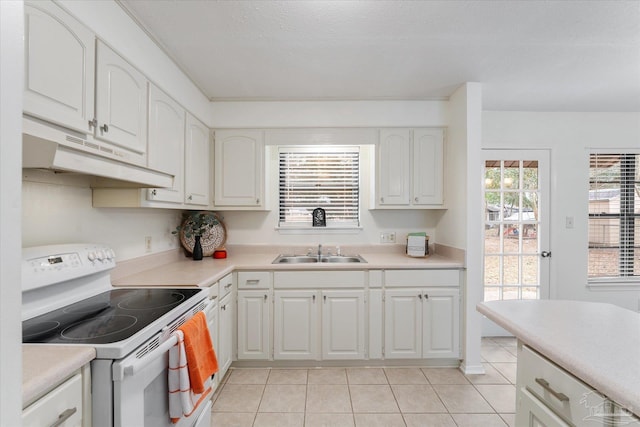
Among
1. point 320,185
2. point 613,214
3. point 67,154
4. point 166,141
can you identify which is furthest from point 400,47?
point 613,214

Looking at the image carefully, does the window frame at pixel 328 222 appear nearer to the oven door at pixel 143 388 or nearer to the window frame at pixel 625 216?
the oven door at pixel 143 388

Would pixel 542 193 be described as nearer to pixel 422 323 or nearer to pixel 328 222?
pixel 422 323

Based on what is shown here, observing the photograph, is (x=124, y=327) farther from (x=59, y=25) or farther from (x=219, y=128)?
(x=219, y=128)

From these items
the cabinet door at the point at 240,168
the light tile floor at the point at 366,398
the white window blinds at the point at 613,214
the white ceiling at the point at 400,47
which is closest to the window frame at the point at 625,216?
the white window blinds at the point at 613,214

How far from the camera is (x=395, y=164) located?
2838mm

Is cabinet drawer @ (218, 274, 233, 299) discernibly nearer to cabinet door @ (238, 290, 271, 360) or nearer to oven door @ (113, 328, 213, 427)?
cabinet door @ (238, 290, 271, 360)

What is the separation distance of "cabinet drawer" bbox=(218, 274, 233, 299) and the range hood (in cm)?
102

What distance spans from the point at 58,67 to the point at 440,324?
9.52 feet

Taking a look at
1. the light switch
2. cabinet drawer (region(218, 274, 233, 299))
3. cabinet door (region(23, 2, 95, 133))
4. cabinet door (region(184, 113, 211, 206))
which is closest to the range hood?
cabinet door (region(23, 2, 95, 133))

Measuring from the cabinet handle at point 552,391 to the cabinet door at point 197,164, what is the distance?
2.35 meters

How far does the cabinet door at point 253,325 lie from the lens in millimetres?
2486

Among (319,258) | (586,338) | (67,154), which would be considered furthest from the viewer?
(319,258)

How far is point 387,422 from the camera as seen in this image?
189cm

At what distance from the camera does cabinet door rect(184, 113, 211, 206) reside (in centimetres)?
236
